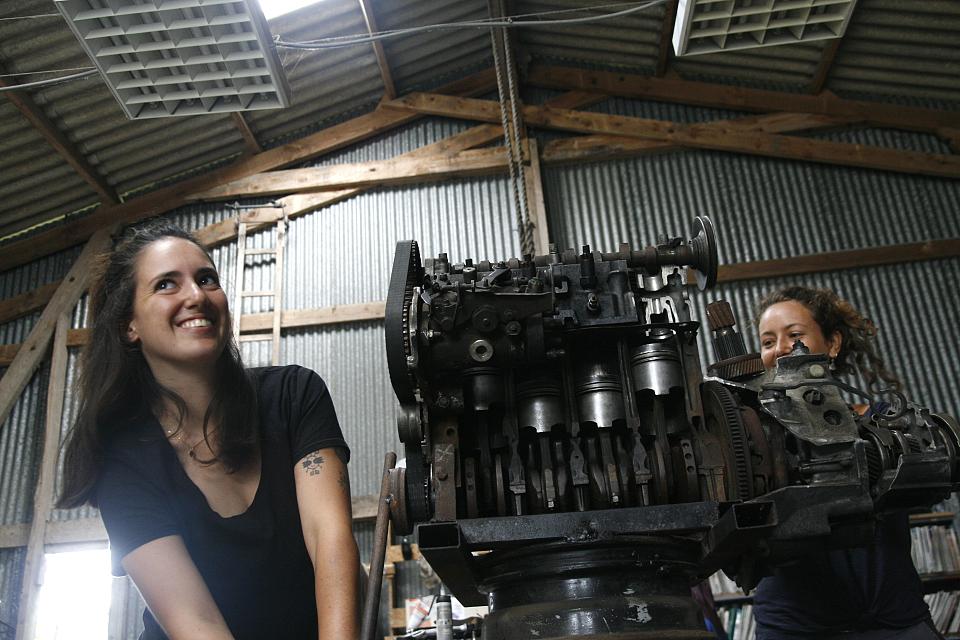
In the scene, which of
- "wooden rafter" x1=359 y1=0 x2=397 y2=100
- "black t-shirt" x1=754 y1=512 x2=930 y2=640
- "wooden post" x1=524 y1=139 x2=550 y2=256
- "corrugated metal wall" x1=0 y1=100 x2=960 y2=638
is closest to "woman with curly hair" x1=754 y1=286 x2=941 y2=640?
"black t-shirt" x1=754 y1=512 x2=930 y2=640

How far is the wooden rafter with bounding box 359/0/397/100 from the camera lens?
6338mm

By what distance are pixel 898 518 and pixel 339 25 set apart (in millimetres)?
5893

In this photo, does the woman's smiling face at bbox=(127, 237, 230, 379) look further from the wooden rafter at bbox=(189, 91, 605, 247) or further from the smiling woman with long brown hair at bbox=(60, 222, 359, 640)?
the wooden rafter at bbox=(189, 91, 605, 247)

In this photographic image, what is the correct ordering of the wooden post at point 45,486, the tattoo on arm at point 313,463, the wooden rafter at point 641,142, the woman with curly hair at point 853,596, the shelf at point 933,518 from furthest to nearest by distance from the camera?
1. the wooden rafter at point 641,142
2. the wooden post at point 45,486
3. the shelf at point 933,518
4. the woman with curly hair at point 853,596
5. the tattoo on arm at point 313,463

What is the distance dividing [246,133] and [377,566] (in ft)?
20.9

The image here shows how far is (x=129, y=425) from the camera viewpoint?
1.67m

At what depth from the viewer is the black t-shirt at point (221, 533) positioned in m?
1.53

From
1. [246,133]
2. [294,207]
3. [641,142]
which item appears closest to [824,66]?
[641,142]

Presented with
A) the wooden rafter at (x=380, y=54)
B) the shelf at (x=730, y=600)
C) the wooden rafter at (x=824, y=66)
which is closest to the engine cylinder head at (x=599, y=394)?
the shelf at (x=730, y=600)

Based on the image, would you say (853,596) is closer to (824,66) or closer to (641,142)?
(641,142)

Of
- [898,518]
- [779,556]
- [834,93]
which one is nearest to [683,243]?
[779,556]

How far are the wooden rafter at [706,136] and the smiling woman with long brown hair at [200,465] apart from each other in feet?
20.0

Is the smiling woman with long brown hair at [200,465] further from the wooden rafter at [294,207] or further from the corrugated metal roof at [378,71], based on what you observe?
the wooden rafter at [294,207]

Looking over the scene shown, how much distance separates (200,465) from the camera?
5.46 feet
